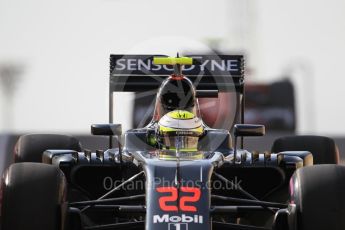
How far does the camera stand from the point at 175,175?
7.30 m

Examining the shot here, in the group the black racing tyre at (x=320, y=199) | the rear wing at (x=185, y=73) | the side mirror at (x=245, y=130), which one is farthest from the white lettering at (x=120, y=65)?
the black racing tyre at (x=320, y=199)

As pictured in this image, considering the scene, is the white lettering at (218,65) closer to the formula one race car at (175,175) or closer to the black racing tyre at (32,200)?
the formula one race car at (175,175)

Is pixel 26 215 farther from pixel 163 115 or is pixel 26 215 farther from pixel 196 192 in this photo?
pixel 163 115

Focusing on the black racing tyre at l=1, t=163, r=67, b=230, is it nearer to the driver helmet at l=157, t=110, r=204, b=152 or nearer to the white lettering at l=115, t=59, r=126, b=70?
the driver helmet at l=157, t=110, r=204, b=152

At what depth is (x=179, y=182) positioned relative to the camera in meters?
7.21

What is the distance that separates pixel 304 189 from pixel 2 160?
702cm

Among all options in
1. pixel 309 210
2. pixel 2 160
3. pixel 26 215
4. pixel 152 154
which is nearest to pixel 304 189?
pixel 309 210

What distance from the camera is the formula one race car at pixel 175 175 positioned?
7203 millimetres

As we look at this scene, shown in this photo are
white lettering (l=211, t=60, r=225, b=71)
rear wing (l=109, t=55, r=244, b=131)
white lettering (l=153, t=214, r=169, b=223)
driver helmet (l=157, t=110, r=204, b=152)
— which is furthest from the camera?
white lettering (l=211, t=60, r=225, b=71)

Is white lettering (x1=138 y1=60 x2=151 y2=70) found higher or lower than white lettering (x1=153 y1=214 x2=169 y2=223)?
higher

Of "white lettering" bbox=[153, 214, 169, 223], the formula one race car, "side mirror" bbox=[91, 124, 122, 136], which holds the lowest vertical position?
"white lettering" bbox=[153, 214, 169, 223]

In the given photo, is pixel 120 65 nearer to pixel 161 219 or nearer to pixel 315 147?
pixel 315 147

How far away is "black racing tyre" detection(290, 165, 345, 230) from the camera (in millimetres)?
7188

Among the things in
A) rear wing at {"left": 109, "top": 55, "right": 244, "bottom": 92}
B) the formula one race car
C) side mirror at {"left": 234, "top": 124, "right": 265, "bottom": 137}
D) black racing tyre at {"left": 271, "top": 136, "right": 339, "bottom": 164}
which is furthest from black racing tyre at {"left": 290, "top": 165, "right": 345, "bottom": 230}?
rear wing at {"left": 109, "top": 55, "right": 244, "bottom": 92}
